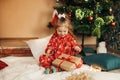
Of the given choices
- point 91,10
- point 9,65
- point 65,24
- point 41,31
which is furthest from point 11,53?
point 91,10

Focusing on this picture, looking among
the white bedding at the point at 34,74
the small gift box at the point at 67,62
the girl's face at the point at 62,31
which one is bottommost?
the white bedding at the point at 34,74

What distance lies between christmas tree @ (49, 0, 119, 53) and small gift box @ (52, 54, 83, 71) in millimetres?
754

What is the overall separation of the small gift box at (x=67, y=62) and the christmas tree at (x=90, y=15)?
0.75 metres

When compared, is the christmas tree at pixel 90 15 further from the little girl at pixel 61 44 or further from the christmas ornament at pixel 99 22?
the little girl at pixel 61 44

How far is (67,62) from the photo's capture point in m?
2.22

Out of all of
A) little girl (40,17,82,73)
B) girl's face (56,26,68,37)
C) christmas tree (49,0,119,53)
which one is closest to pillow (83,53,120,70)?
little girl (40,17,82,73)

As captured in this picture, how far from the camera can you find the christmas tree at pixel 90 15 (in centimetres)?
291

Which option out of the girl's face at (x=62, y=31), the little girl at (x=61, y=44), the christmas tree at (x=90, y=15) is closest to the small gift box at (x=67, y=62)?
the little girl at (x=61, y=44)

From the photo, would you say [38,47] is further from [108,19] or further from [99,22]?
[108,19]

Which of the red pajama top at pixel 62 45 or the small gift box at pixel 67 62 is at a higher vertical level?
the red pajama top at pixel 62 45

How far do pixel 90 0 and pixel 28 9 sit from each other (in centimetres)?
91

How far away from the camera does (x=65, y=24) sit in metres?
2.57

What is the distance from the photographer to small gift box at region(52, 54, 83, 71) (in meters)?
2.15

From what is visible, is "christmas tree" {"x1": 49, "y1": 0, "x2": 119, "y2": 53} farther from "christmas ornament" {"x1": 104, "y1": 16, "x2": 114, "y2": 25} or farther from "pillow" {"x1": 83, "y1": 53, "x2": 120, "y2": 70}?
"pillow" {"x1": 83, "y1": 53, "x2": 120, "y2": 70}
